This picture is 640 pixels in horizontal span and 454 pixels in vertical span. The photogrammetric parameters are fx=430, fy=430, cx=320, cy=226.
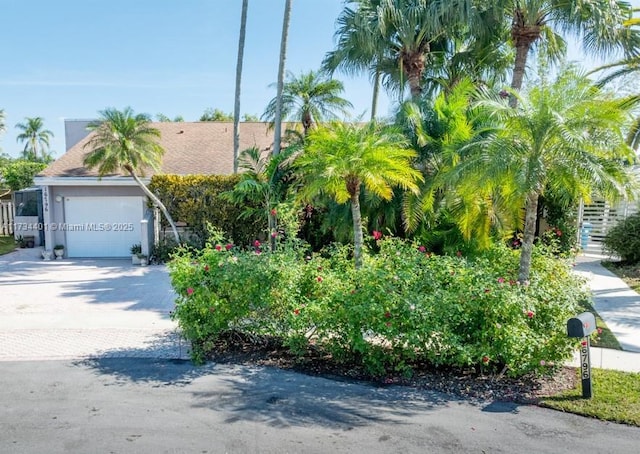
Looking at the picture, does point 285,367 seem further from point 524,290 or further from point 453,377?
point 524,290

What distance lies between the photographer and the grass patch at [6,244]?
17.5 meters

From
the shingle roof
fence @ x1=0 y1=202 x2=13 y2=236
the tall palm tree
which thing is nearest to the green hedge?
the shingle roof

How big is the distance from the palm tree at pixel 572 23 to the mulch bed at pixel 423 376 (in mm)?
7399

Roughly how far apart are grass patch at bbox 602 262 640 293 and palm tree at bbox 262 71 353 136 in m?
9.60

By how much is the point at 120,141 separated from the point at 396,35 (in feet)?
29.3

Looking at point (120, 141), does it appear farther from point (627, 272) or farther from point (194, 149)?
point (627, 272)

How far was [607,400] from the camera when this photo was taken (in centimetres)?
471

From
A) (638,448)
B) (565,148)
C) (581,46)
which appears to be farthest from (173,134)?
(638,448)

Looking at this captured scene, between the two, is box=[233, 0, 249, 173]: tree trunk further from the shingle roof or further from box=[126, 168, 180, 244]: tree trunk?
box=[126, 168, 180, 244]: tree trunk

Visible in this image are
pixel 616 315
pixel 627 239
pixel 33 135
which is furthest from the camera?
pixel 33 135

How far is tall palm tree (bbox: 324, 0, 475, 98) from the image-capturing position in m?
11.5

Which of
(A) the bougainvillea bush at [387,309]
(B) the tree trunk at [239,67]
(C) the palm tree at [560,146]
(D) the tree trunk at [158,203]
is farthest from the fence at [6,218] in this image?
(C) the palm tree at [560,146]

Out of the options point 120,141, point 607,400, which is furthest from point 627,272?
point 120,141

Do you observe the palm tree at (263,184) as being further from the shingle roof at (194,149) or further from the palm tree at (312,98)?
the shingle roof at (194,149)
